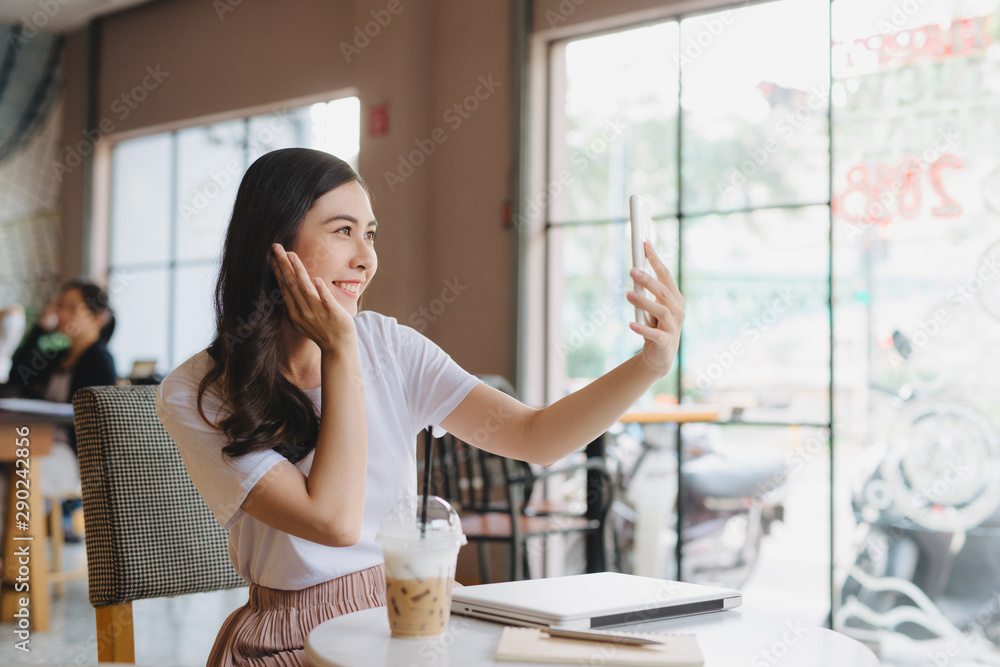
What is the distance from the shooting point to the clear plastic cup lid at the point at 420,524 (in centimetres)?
86

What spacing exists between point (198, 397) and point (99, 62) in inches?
253

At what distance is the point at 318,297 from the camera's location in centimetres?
118

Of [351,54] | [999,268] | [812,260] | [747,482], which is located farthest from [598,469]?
[351,54]

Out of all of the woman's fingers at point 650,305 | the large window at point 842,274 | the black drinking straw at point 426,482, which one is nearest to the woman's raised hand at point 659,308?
the woman's fingers at point 650,305

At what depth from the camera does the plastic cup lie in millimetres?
847

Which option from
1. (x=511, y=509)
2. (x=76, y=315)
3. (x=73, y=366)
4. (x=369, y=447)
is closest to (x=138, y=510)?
(x=369, y=447)

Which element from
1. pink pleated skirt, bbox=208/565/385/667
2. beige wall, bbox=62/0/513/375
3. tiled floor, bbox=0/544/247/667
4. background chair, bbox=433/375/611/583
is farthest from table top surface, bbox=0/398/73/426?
pink pleated skirt, bbox=208/565/385/667

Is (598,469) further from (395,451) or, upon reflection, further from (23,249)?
(23,249)

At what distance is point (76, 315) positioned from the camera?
441 cm

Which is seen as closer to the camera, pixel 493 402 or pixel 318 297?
pixel 318 297

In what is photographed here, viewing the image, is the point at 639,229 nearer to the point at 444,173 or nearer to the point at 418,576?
the point at 418,576

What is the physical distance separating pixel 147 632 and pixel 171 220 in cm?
378

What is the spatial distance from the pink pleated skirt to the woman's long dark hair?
19 centimetres

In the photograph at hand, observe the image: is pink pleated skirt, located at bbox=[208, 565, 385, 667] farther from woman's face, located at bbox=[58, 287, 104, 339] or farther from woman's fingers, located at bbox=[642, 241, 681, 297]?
woman's face, located at bbox=[58, 287, 104, 339]
